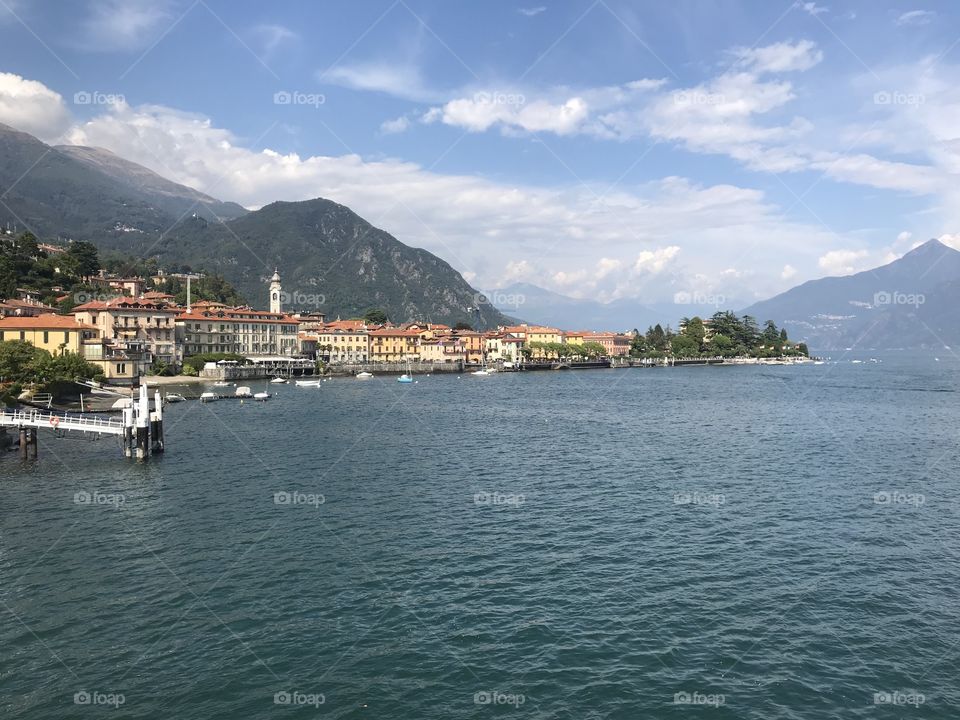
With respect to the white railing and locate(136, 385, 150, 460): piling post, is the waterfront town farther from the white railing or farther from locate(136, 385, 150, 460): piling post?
locate(136, 385, 150, 460): piling post

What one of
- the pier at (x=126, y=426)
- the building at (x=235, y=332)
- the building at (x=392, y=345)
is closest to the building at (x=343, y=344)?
the building at (x=392, y=345)

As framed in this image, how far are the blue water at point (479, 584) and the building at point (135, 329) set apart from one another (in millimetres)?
68790

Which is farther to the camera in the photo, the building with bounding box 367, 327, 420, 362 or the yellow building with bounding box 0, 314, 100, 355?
the building with bounding box 367, 327, 420, 362

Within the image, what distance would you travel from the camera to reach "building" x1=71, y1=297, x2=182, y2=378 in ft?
356

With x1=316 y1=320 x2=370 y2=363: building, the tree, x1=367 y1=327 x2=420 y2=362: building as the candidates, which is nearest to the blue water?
the tree

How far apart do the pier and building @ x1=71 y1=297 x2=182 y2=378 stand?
61.1 metres

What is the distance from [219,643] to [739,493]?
1103 inches

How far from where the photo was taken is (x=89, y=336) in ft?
330

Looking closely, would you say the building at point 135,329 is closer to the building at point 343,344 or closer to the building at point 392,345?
the building at point 343,344

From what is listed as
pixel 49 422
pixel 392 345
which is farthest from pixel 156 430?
pixel 392 345

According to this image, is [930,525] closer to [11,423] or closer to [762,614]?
[762,614]

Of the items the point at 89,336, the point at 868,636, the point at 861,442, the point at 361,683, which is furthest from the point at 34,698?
the point at 89,336

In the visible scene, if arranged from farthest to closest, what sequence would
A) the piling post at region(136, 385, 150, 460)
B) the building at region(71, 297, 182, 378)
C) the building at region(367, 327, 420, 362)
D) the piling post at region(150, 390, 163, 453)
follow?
the building at region(367, 327, 420, 362), the building at region(71, 297, 182, 378), the piling post at region(150, 390, 163, 453), the piling post at region(136, 385, 150, 460)

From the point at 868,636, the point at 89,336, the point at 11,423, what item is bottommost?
the point at 868,636
